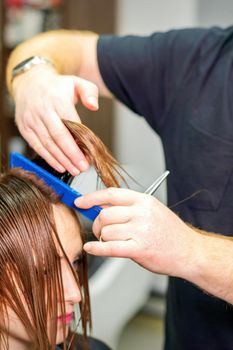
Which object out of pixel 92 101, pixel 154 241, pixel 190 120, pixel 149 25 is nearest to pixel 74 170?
pixel 92 101

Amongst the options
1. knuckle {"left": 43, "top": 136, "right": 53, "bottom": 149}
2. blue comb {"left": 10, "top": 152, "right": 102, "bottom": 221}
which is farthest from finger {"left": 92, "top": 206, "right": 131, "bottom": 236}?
knuckle {"left": 43, "top": 136, "right": 53, "bottom": 149}

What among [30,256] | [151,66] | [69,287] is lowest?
[69,287]

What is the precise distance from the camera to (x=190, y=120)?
3.67 feet

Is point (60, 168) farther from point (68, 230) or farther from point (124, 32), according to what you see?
point (124, 32)

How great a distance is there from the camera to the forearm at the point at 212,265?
0.74 metres

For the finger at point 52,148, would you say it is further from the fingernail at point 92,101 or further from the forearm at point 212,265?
the forearm at point 212,265

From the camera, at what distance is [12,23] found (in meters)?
2.77

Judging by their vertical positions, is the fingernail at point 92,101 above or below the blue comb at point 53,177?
above

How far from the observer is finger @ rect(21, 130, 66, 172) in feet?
2.94

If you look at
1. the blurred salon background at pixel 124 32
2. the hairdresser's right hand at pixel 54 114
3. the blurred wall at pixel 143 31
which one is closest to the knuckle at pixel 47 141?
the hairdresser's right hand at pixel 54 114

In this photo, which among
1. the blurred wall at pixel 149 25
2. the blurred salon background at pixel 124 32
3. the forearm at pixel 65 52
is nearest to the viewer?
the forearm at pixel 65 52

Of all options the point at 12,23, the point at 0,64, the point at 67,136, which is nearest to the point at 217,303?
the point at 67,136

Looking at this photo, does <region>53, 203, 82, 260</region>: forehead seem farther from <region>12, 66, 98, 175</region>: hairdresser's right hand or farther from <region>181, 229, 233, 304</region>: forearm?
<region>181, 229, 233, 304</region>: forearm

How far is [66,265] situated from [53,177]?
7.9 inches
